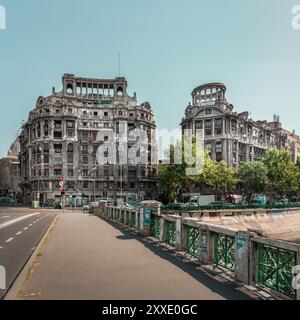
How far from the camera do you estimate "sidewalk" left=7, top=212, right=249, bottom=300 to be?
20.7 ft

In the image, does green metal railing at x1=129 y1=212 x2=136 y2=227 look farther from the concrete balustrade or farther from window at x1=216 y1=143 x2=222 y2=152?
window at x1=216 y1=143 x2=222 y2=152

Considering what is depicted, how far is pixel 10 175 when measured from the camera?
132 m

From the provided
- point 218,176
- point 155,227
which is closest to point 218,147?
point 218,176

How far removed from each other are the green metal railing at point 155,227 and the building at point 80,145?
2222 inches

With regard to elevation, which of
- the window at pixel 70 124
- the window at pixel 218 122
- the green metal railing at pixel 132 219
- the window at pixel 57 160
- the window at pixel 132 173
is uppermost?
the window at pixel 218 122

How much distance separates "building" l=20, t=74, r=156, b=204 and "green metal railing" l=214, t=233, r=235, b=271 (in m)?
63.3

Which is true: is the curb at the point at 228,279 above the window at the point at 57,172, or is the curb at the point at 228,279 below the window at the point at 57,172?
below

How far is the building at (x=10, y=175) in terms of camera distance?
387 ft

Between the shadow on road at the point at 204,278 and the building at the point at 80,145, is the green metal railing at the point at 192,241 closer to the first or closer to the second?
the shadow on road at the point at 204,278

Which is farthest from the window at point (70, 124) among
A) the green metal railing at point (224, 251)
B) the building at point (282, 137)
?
the green metal railing at point (224, 251)

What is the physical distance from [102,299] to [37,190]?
7074 centimetres

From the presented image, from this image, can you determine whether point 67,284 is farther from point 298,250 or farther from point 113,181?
point 113,181

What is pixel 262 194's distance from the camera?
73125mm

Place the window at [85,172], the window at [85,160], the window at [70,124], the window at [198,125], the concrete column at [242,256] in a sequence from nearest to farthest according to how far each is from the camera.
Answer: the concrete column at [242,256] → the window at [85,172] → the window at [70,124] → the window at [85,160] → the window at [198,125]
